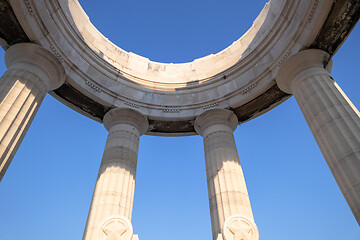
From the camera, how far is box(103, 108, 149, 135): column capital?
3269 cm

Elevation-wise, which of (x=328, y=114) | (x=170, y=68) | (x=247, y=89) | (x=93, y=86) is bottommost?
(x=328, y=114)

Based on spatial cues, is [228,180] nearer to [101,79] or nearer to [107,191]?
[107,191]

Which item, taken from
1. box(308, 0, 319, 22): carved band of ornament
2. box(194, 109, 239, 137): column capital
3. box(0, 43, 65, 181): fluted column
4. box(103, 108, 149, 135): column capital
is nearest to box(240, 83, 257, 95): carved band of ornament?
box(194, 109, 239, 137): column capital

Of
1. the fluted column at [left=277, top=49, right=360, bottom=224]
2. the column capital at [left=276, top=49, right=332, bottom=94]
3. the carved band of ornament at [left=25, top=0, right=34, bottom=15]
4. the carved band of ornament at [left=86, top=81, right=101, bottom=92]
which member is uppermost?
the carved band of ornament at [left=86, top=81, right=101, bottom=92]

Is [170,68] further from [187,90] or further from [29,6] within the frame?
[29,6]

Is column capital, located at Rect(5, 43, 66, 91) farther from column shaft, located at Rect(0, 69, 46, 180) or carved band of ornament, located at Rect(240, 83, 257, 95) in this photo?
carved band of ornament, located at Rect(240, 83, 257, 95)

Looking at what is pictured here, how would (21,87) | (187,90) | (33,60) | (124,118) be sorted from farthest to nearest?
1. (187,90)
2. (124,118)
3. (33,60)
4. (21,87)

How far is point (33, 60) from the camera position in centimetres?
2452

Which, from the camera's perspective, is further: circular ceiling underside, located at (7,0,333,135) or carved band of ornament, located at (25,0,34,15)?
circular ceiling underside, located at (7,0,333,135)

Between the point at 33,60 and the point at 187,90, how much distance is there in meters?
19.9

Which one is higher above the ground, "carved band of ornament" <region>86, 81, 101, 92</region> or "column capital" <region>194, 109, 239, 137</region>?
"carved band of ornament" <region>86, 81, 101, 92</region>

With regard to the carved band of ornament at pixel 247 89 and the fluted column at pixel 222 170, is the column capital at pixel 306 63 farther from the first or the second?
the fluted column at pixel 222 170

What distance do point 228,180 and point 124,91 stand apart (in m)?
17.7

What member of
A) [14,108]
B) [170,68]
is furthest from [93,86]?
[170,68]
